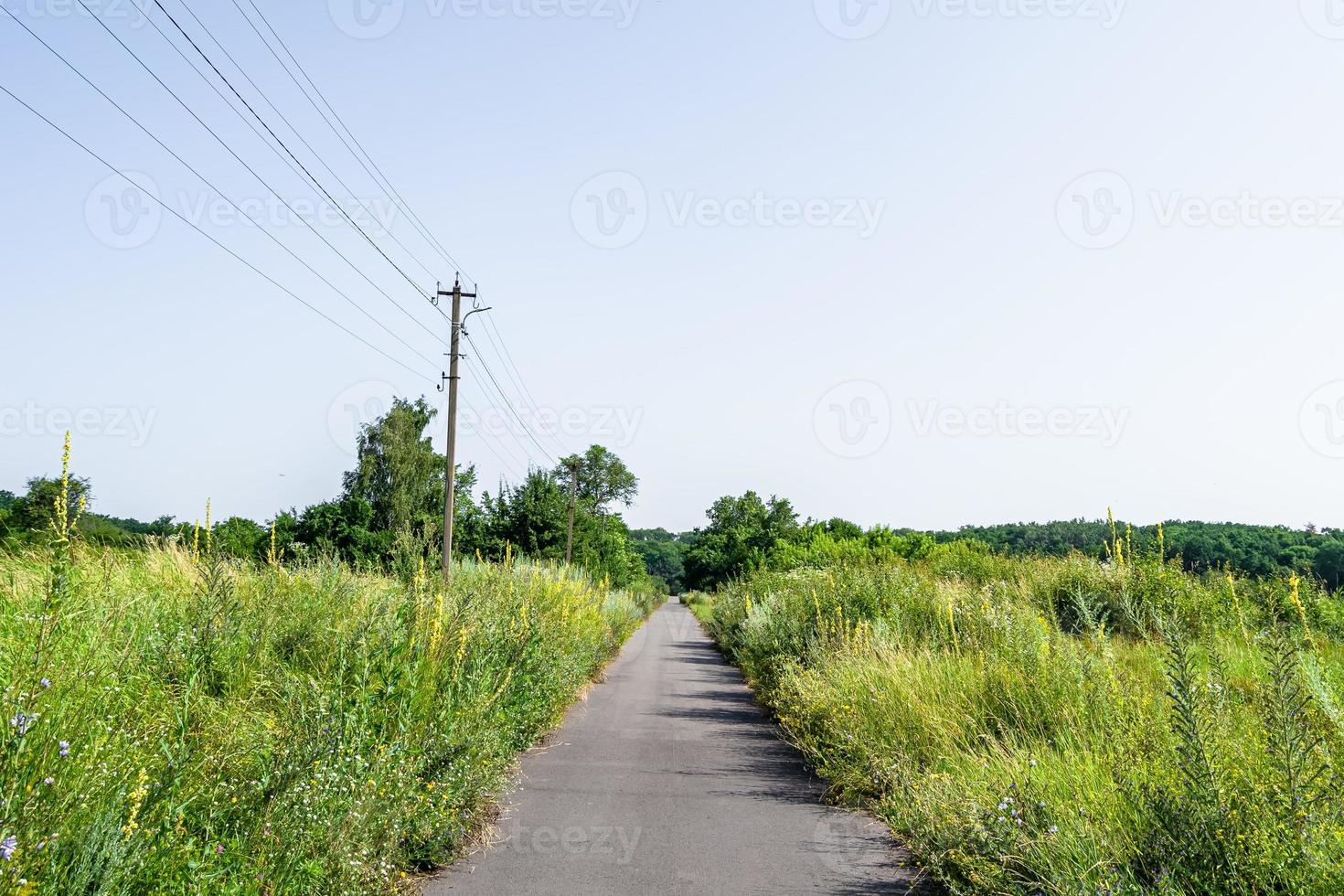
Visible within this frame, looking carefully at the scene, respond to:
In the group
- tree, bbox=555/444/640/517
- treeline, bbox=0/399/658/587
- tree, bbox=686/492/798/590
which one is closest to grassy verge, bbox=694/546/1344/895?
treeline, bbox=0/399/658/587

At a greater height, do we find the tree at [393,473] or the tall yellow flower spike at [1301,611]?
the tree at [393,473]

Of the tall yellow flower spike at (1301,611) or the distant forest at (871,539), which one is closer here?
the tall yellow flower spike at (1301,611)

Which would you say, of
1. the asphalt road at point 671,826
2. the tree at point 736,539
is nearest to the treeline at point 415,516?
the tree at point 736,539

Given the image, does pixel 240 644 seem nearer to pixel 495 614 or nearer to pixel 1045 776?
pixel 495 614

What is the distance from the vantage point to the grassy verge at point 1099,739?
394 cm

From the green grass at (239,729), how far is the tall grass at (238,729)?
0.02 meters

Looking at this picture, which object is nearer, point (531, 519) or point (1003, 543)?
point (1003, 543)

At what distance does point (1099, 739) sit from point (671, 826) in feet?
10.6

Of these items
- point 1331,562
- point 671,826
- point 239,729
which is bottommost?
point 671,826

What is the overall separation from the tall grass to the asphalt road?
1.59ft

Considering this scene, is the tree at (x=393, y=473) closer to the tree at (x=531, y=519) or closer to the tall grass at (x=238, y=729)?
the tree at (x=531, y=519)

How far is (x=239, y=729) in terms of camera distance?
576 centimetres

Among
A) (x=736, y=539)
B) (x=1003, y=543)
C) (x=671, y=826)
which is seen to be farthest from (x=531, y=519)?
(x=671, y=826)

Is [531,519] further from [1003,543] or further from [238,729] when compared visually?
[238,729]
